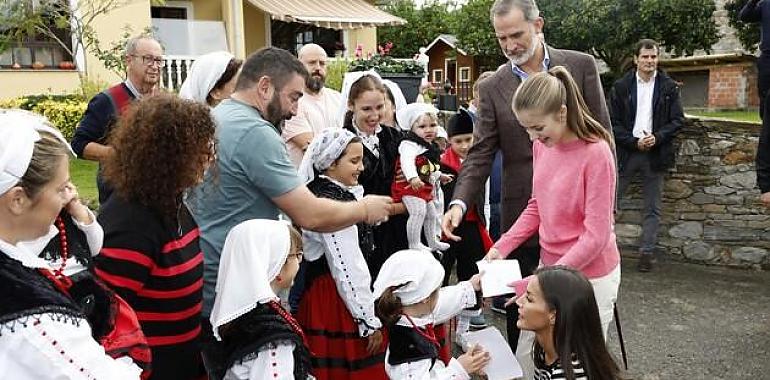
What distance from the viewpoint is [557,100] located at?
8.84 ft

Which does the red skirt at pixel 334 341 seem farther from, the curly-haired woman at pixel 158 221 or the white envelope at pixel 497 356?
the curly-haired woman at pixel 158 221

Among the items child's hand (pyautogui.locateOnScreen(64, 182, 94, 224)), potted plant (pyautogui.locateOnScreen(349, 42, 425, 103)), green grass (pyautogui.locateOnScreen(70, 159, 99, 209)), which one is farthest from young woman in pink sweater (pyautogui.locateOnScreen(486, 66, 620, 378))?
green grass (pyautogui.locateOnScreen(70, 159, 99, 209))

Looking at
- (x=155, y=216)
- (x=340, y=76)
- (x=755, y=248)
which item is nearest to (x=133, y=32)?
(x=340, y=76)

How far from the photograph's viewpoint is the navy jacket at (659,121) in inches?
249

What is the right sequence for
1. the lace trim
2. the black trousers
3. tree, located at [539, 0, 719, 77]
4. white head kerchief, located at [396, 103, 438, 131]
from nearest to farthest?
the lace trim
the black trousers
white head kerchief, located at [396, 103, 438, 131]
tree, located at [539, 0, 719, 77]

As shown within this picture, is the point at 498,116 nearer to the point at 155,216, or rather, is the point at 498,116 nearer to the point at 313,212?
the point at 313,212

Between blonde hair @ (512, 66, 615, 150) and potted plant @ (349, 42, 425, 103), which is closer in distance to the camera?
blonde hair @ (512, 66, 615, 150)

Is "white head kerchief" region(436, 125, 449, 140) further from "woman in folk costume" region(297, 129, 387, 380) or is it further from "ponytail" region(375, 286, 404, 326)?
"ponytail" region(375, 286, 404, 326)

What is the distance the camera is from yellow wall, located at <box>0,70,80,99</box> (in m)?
13.9

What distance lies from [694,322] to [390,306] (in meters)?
3.20

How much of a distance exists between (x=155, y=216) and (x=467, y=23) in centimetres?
2643

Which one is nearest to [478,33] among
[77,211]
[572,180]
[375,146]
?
[375,146]

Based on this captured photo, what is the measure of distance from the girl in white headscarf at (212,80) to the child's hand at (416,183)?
44.7 inches

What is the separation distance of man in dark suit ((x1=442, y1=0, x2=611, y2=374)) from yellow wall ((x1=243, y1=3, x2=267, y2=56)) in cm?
1565
